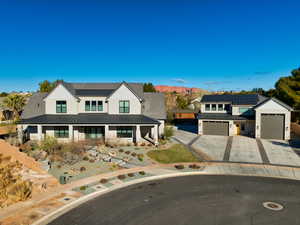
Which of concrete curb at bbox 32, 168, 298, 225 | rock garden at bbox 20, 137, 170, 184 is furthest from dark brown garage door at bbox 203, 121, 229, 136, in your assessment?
concrete curb at bbox 32, 168, 298, 225

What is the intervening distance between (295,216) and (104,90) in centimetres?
2791

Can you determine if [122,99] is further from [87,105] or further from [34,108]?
[34,108]

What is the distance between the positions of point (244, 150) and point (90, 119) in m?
21.5

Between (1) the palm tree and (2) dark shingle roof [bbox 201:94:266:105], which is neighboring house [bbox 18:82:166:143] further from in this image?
(1) the palm tree

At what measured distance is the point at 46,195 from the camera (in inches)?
505

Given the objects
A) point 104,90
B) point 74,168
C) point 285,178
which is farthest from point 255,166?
point 104,90

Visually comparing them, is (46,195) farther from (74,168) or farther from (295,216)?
(295,216)

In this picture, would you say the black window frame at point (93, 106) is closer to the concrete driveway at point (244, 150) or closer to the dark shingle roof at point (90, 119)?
the dark shingle roof at point (90, 119)

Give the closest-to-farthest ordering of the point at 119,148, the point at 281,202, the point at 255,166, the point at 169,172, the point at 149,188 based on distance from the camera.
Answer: the point at 281,202, the point at 149,188, the point at 169,172, the point at 255,166, the point at 119,148

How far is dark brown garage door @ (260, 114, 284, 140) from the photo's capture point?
30.6 meters

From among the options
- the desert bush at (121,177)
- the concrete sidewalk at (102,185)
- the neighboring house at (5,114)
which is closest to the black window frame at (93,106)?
the concrete sidewalk at (102,185)

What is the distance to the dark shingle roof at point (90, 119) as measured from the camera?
25.5 metres

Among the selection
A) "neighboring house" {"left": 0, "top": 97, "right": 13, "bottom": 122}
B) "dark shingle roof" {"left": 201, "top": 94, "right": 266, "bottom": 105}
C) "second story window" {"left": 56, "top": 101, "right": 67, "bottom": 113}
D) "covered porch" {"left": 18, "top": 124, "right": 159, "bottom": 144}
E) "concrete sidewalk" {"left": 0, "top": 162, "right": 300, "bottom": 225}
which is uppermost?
"dark shingle roof" {"left": 201, "top": 94, "right": 266, "bottom": 105}

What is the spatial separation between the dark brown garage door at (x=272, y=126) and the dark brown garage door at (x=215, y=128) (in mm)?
5657
